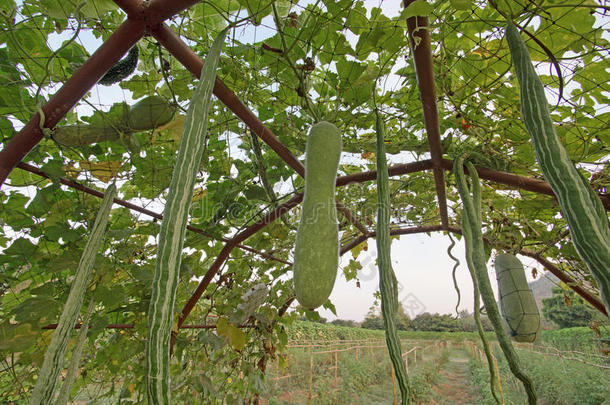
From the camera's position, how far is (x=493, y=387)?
33.6 inches

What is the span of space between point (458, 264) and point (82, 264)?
1.32m

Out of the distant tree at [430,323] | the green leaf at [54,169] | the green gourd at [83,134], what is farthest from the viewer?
the distant tree at [430,323]

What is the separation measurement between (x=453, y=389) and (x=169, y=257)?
16137 mm

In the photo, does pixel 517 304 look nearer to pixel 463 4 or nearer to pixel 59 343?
pixel 463 4

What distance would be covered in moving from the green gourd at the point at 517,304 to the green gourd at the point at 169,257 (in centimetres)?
184

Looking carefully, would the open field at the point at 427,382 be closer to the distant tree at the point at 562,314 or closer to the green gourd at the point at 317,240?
the green gourd at the point at 317,240

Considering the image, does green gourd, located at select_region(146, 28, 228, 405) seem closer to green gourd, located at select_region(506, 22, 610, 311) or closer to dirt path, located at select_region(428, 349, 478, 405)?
green gourd, located at select_region(506, 22, 610, 311)

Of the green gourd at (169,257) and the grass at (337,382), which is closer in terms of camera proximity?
the green gourd at (169,257)

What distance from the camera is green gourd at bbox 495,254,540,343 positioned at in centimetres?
168

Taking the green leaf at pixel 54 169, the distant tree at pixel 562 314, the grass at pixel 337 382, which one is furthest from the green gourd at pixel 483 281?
the distant tree at pixel 562 314

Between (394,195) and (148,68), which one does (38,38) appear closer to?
(148,68)

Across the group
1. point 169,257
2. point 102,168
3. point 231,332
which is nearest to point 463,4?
point 169,257

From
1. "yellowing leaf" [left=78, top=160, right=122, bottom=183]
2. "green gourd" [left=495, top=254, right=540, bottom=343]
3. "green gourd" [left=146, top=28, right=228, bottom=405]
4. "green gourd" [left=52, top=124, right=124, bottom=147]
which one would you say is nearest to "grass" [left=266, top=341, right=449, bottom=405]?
"green gourd" [left=495, top=254, right=540, bottom=343]

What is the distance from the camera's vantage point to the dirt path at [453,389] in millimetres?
11133
